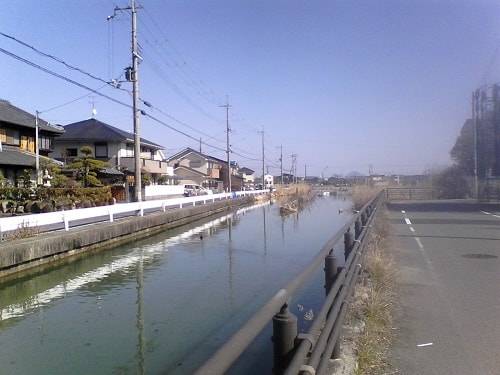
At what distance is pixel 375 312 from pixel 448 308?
1.40 metres

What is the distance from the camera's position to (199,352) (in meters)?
6.39

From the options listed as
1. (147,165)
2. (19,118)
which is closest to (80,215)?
(19,118)

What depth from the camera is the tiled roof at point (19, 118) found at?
30317 mm

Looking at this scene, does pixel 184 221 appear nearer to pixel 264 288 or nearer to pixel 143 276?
pixel 143 276

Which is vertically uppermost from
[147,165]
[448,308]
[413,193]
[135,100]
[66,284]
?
[135,100]

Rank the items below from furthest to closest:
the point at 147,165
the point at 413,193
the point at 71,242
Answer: the point at 147,165
the point at 413,193
the point at 71,242

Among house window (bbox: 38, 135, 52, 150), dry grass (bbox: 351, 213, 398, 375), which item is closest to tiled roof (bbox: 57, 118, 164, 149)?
house window (bbox: 38, 135, 52, 150)

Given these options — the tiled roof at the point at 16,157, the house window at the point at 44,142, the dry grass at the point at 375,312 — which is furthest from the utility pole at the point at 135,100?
the dry grass at the point at 375,312

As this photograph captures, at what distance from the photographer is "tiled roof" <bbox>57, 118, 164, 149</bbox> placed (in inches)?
1741

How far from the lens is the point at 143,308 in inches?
348

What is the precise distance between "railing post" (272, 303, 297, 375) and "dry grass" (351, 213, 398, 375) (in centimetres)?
119

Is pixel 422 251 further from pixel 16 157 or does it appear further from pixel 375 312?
pixel 16 157

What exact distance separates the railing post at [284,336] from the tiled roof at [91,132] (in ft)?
141

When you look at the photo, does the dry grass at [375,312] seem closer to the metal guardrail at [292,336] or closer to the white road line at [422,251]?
the metal guardrail at [292,336]
